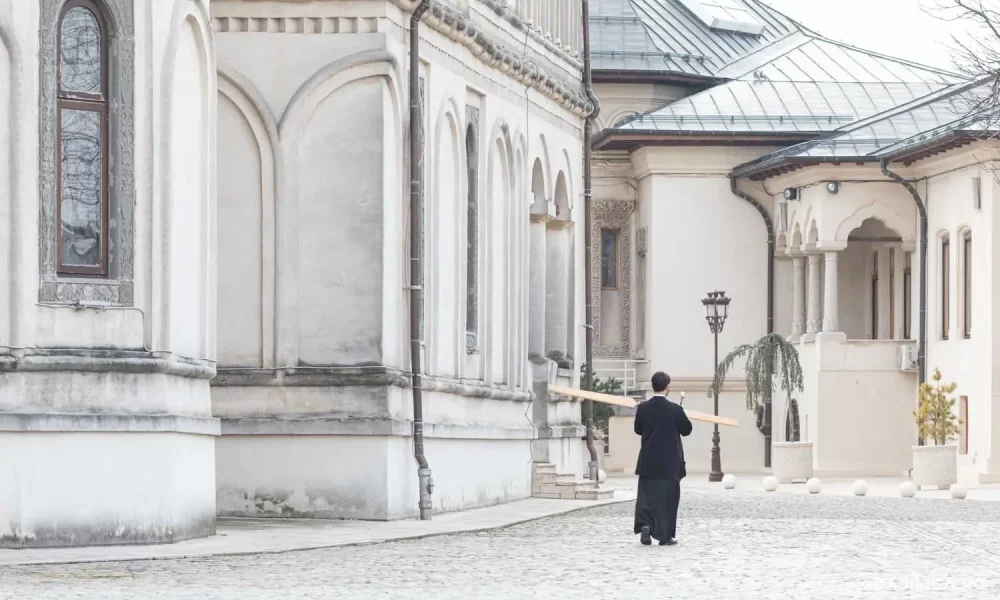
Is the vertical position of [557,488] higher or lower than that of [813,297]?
lower

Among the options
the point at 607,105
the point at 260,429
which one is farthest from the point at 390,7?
the point at 607,105

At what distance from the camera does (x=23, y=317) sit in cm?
1870

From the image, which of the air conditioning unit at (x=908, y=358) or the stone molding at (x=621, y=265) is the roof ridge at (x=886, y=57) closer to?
the stone molding at (x=621, y=265)

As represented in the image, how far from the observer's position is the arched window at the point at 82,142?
62.7 ft

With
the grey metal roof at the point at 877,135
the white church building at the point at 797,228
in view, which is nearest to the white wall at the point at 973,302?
the white church building at the point at 797,228

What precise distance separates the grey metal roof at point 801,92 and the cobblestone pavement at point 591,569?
2966cm

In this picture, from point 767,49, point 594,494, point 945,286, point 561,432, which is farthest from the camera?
point 767,49

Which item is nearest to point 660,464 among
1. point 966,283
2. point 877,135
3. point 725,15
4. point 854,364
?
point 966,283

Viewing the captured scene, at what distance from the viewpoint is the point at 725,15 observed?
204ft

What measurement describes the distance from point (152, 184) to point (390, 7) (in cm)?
570

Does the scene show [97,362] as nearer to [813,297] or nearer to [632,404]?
[632,404]

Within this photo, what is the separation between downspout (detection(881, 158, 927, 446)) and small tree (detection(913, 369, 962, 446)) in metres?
3.61

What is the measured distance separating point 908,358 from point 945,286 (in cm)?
215

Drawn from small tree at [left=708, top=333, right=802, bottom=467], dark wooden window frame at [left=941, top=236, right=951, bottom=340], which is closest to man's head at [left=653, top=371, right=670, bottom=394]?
dark wooden window frame at [left=941, top=236, right=951, bottom=340]
